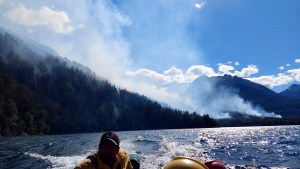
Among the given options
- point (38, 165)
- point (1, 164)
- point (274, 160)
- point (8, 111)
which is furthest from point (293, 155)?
point (8, 111)

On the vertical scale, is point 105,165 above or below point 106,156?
below

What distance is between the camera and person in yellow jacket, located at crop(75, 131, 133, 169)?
5.71m

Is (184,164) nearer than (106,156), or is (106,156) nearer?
(184,164)

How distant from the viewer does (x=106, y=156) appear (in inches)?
232

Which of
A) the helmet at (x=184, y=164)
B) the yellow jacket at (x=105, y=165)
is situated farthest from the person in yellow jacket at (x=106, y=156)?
the helmet at (x=184, y=164)

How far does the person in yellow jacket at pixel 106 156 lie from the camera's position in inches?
225

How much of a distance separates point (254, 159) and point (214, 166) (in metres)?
37.7

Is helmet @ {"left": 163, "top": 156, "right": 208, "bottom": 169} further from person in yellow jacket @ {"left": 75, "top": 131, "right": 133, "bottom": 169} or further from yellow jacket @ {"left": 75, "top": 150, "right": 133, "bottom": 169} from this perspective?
yellow jacket @ {"left": 75, "top": 150, "right": 133, "bottom": 169}

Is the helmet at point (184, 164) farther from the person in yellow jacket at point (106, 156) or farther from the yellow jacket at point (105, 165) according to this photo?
the yellow jacket at point (105, 165)

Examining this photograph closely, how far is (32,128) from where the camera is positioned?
16375 cm

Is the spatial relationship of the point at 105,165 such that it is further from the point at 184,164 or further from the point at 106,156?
the point at 184,164

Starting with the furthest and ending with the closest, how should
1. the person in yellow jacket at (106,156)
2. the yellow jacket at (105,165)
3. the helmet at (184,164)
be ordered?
1. the yellow jacket at (105,165)
2. the person in yellow jacket at (106,156)
3. the helmet at (184,164)

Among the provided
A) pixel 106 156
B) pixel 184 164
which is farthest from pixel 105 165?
pixel 184 164

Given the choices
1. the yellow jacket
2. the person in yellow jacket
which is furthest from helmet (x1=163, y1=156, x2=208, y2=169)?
the yellow jacket
